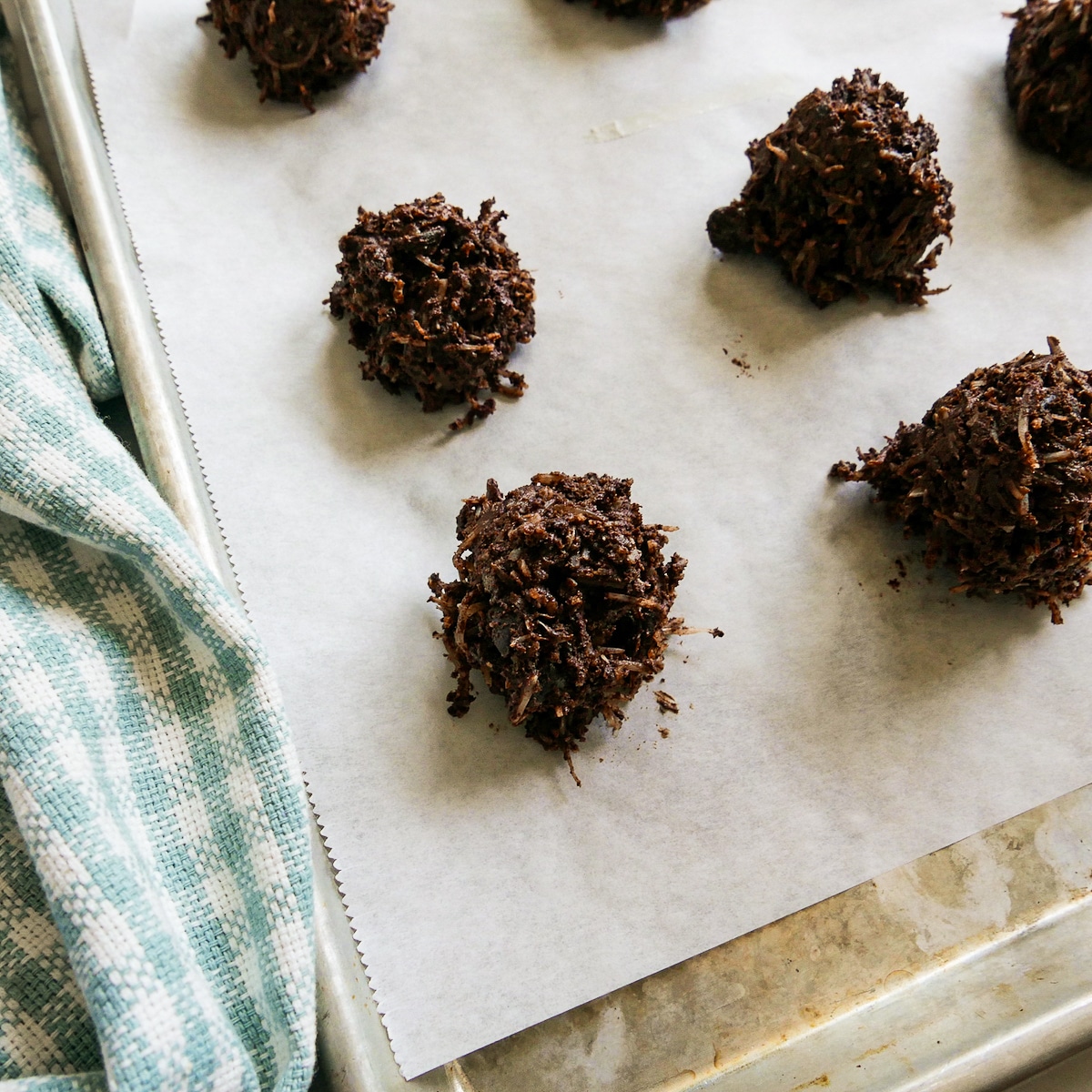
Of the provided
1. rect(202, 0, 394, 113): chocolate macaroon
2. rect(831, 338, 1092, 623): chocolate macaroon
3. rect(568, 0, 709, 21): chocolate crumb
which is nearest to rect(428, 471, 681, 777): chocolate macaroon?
rect(831, 338, 1092, 623): chocolate macaroon

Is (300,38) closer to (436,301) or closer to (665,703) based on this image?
(436,301)

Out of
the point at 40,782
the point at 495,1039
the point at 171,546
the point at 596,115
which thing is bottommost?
the point at 495,1039

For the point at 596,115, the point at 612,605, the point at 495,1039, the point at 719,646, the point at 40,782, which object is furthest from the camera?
the point at 596,115

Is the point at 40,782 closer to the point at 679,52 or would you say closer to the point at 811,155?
the point at 811,155

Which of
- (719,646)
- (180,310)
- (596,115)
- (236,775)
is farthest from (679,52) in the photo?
(236,775)

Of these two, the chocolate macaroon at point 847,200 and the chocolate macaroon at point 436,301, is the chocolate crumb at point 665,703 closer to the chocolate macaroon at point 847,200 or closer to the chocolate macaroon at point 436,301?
the chocolate macaroon at point 436,301

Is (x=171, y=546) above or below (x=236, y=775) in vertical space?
above

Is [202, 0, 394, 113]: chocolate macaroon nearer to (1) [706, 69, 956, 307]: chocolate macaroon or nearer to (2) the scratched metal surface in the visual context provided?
(1) [706, 69, 956, 307]: chocolate macaroon
